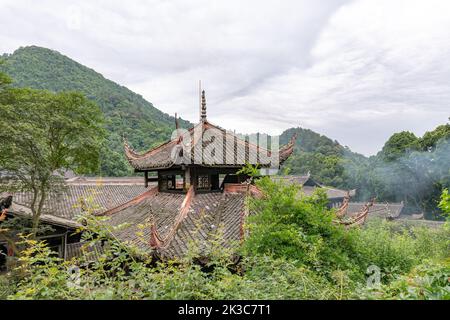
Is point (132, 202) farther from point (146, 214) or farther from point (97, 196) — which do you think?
point (97, 196)

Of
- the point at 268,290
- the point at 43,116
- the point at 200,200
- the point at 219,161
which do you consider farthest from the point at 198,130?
the point at 268,290

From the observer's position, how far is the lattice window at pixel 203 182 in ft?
31.3

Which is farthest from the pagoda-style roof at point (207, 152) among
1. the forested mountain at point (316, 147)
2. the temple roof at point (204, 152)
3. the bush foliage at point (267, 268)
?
the forested mountain at point (316, 147)

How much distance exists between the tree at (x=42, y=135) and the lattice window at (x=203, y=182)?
16.8 feet

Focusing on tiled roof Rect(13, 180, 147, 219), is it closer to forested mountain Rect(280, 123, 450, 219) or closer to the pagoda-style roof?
the pagoda-style roof

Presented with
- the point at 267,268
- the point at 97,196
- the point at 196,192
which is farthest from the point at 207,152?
the point at 97,196

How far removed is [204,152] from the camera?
29.9ft

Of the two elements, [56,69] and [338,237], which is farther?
[56,69]

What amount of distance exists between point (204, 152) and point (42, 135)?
18.1 feet

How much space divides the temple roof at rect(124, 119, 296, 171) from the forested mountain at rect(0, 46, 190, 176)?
105ft

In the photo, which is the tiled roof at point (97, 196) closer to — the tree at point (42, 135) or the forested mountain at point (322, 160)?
the tree at point (42, 135)

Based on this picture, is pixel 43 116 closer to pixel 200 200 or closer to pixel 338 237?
pixel 200 200
